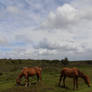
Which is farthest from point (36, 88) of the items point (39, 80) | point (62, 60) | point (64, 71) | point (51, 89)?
point (62, 60)

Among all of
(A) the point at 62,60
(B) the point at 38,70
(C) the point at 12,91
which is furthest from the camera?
(A) the point at 62,60

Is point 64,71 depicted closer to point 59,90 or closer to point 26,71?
point 59,90

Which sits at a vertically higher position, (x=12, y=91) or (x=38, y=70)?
(x=38, y=70)

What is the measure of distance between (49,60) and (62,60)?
333 inches

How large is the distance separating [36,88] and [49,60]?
68.0m

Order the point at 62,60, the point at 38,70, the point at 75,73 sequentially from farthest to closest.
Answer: the point at 62,60, the point at 38,70, the point at 75,73

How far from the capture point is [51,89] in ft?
60.7

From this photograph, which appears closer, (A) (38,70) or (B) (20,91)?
(B) (20,91)

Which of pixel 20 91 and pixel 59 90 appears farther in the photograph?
pixel 59 90

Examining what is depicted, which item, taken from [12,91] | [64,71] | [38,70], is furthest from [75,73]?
[12,91]

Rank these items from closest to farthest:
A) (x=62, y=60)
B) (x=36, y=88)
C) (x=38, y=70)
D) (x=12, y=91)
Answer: (x=12, y=91)
(x=36, y=88)
(x=38, y=70)
(x=62, y=60)

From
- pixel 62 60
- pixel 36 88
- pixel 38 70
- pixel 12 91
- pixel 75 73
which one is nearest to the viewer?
pixel 12 91

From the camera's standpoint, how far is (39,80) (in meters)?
21.6

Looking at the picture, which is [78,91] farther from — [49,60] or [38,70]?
[49,60]
